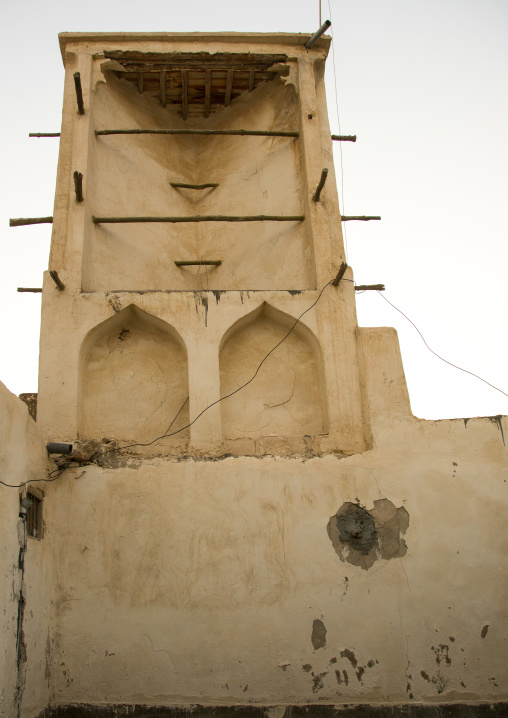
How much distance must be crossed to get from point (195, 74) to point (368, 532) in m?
6.20

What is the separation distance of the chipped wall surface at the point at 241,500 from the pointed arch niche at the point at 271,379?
22 mm

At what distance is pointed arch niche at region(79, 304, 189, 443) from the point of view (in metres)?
6.94

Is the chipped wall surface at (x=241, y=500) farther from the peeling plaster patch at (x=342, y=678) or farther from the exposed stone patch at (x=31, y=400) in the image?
the exposed stone patch at (x=31, y=400)

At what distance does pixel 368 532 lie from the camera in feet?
20.3

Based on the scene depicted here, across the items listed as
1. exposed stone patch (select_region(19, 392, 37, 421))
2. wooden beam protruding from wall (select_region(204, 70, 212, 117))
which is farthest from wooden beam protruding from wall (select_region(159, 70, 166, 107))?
exposed stone patch (select_region(19, 392, 37, 421))

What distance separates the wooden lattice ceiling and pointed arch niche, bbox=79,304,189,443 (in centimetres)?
352

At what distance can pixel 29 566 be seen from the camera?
5406 millimetres

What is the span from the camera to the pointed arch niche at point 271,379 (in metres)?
7.03

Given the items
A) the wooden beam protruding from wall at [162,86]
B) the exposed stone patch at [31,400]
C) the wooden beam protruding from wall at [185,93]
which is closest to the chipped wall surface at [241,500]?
the exposed stone patch at [31,400]

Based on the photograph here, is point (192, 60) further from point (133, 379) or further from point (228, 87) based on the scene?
point (133, 379)

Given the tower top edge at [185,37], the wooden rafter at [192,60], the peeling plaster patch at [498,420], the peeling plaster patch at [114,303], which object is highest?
the tower top edge at [185,37]

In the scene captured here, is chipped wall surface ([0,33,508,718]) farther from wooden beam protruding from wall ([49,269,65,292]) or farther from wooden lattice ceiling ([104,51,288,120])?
wooden lattice ceiling ([104,51,288,120])

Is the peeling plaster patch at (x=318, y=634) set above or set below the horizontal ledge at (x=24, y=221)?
below

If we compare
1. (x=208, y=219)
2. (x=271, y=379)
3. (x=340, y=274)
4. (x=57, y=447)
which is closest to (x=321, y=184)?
(x=340, y=274)
